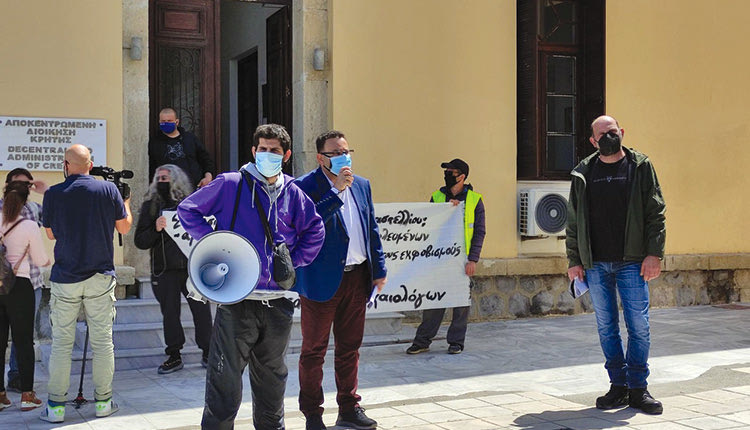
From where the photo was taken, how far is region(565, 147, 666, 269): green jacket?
6.82 metres

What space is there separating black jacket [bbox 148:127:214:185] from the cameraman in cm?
318

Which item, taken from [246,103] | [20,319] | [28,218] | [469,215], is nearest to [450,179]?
[469,215]

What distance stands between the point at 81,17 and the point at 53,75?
659 millimetres

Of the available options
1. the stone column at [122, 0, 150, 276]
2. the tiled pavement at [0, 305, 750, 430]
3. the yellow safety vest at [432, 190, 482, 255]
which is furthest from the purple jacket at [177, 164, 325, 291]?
the stone column at [122, 0, 150, 276]

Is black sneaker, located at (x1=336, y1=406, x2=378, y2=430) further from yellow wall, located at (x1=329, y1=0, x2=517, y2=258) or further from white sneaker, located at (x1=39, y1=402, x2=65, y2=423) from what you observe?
yellow wall, located at (x1=329, y1=0, x2=517, y2=258)

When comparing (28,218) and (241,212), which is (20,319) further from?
(241,212)

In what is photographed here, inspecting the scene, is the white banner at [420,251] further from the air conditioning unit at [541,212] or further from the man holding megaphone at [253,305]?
the man holding megaphone at [253,305]

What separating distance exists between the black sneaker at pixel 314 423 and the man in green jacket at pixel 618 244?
6.84 feet

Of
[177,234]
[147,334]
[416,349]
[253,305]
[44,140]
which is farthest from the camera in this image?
[44,140]

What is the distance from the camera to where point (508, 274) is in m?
11.8

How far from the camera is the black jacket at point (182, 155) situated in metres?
10.2

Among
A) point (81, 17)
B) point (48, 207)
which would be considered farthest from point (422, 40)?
point (48, 207)

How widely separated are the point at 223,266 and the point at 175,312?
3616 millimetres

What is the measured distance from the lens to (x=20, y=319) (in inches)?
288
